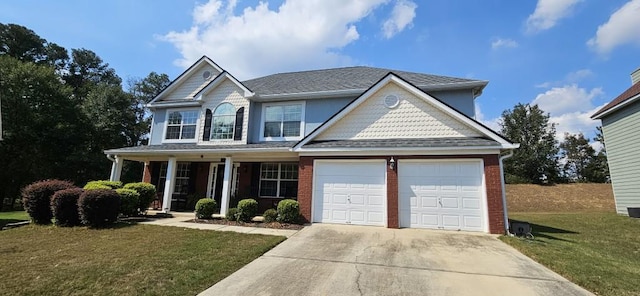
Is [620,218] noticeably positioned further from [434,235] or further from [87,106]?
[87,106]

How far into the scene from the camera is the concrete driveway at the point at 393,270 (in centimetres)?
461

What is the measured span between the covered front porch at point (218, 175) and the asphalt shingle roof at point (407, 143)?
77.6 inches

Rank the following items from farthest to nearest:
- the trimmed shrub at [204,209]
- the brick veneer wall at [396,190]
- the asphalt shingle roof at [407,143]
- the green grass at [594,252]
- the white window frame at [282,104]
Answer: the white window frame at [282,104] → the trimmed shrub at [204,209] → the asphalt shingle roof at [407,143] → the brick veneer wall at [396,190] → the green grass at [594,252]

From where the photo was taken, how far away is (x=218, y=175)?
49.2 feet

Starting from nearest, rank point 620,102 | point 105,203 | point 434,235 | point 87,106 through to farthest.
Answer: point 434,235 → point 105,203 → point 620,102 → point 87,106

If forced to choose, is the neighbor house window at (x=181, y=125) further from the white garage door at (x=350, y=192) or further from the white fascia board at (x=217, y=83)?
the white garage door at (x=350, y=192)

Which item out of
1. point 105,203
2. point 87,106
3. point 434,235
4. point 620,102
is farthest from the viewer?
point 87,106

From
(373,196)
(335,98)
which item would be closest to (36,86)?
(335,98)

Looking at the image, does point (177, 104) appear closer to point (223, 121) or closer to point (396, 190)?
point (223, 121)

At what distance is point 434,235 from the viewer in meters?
8.67

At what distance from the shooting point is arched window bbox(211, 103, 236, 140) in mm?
14273

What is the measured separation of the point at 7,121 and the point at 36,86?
3.53 metres

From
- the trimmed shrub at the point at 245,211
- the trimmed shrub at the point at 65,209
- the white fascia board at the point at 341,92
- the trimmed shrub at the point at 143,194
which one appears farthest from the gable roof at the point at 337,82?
the trimmed shrub at the point at 65,209

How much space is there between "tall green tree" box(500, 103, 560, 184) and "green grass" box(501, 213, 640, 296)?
24.9 metres
